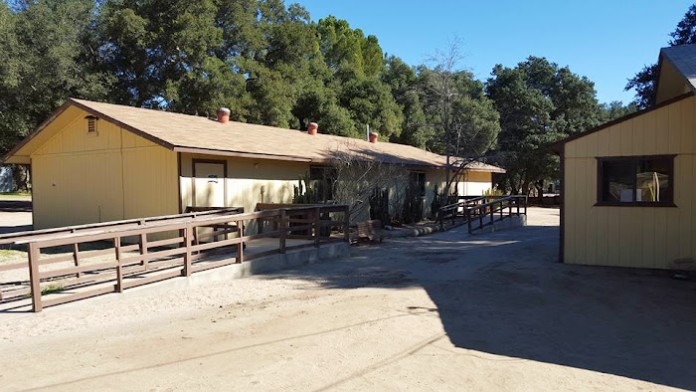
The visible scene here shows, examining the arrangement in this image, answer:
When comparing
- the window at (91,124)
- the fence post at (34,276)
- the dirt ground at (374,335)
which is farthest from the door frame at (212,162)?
the fence post at (34,276)

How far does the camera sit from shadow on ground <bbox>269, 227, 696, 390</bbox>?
5266 mm

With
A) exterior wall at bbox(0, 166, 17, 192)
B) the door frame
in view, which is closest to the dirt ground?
the door frame

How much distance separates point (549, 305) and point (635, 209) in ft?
13.0

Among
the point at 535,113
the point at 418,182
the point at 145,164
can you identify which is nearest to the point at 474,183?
the point at 418,182

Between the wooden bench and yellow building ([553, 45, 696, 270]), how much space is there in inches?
203

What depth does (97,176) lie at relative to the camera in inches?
592

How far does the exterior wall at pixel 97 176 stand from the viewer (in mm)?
13602

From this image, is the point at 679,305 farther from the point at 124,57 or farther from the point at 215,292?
the point at 124,57

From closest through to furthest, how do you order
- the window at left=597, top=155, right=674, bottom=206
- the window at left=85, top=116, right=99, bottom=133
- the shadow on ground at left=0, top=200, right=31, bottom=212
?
the window at left=597, top=155, right=674, bottom=206
the window at left=85, top=116, right=99, bottom=133
the shadow on ground at left=0, top=200, right=31, bottom=212

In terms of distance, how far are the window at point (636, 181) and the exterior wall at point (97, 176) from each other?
32.0ft

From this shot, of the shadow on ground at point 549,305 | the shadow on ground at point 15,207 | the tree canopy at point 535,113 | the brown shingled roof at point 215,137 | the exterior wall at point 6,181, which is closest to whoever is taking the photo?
the shadow on ground at point 549,305

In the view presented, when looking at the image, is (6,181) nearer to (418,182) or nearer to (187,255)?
(418,182)

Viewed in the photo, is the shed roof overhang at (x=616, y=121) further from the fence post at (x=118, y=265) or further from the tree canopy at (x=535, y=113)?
the tree canopy at (x=535, y=113)

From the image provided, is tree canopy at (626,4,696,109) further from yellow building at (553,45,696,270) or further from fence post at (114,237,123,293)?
fence post at (114,237,123,293)
